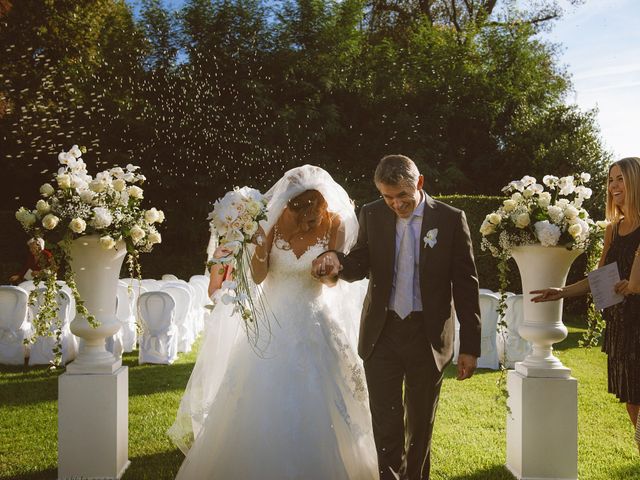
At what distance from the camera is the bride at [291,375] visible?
12.4 feet

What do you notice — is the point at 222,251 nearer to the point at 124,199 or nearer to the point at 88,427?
the point at 124,199

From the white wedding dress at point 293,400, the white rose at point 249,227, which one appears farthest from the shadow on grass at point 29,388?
the white rose at point 249,227

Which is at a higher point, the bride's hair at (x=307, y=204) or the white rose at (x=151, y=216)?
the bride's hair at (x=307, y=204)

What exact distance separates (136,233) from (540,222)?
250 centimetres

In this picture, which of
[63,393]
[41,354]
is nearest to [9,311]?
[41,354]

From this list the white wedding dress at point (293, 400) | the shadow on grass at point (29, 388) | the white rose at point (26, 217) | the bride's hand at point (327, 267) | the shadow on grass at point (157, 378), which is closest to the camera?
the bride's hand at point (327, 267)

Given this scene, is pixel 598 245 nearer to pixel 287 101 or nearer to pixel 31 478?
pixel 31 478

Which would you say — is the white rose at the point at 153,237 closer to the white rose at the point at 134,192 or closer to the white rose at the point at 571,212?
the white rose at the point at 134,192

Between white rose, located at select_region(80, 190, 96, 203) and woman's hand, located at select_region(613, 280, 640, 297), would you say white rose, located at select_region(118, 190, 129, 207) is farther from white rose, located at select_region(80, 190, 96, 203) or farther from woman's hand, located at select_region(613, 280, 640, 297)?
woman's hand, located at select_region(613, 280, 640, 297)

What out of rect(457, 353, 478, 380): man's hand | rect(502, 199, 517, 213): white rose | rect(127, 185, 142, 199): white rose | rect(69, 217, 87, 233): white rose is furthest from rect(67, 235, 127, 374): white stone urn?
rect(502, 199, 517, 213): white rose

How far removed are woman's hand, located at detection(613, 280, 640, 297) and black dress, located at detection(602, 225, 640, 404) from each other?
0.17m

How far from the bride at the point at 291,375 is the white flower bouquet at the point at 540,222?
37.9 inches

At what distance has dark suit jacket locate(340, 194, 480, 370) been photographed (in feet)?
11.2

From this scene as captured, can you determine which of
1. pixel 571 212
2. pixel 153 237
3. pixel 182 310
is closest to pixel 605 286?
pixel 571 212
